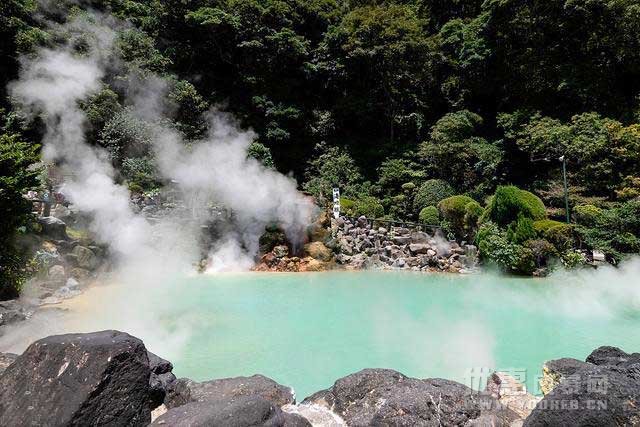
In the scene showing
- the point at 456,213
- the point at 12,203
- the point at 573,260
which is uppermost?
the point at 456,213

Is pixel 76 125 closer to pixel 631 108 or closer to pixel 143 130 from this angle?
pixel 143 130

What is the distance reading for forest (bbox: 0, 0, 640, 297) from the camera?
1465cm

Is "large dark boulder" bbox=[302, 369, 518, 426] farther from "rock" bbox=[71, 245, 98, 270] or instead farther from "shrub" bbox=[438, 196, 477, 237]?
"shrub" bbox=[438, 196, 477, 237]

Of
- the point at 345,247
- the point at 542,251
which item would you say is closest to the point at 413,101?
the point at 345,247

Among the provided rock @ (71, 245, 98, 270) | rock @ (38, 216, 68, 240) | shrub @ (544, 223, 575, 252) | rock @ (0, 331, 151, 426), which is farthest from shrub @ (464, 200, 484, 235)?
rock @ (0, 331, 151, 426)

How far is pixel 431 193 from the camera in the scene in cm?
1756

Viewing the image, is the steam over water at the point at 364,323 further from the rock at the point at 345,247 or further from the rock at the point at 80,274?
the rock at the point at 345,247

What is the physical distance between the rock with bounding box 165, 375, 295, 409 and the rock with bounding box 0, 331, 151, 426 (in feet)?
2.62

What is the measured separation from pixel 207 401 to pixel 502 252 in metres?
11.5

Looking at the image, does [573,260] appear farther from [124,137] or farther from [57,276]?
[124,137]

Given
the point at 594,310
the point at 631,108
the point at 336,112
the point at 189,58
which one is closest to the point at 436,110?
the point at 336,112

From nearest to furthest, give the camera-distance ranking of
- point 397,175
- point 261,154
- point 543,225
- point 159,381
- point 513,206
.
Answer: point 159,381
point 543,225
point 513,206
point 397,175
point 261,154

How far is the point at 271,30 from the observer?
22.4m

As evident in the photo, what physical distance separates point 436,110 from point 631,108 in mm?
9327
